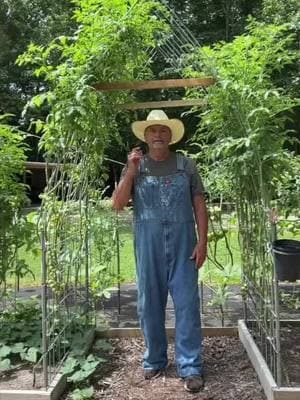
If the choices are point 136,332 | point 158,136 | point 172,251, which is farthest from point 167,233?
point 136,332

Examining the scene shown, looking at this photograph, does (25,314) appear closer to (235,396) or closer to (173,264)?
(173,264)

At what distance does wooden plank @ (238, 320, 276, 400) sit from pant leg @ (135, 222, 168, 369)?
682 millimetres

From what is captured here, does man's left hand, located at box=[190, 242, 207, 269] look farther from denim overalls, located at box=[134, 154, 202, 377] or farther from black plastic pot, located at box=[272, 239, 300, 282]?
black plastic pot, located at box=[272, 239, 300, 282]

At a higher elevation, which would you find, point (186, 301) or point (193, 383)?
point (186, 301)

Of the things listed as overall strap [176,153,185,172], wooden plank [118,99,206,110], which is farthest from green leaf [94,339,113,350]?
wooden plank [118,99,206,110]

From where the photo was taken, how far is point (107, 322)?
5.64m

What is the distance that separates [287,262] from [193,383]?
3.76 ft

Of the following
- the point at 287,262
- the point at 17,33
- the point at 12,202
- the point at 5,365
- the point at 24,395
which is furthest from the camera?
the point at 17,33

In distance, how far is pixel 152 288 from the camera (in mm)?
3971

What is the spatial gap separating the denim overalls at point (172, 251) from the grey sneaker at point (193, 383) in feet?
0.14

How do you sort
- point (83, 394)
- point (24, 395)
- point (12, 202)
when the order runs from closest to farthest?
1. point (24, 395)
2. point (83, 394)
3. point (12, 202)

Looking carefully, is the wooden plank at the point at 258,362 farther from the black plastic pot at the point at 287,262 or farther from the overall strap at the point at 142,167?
the overall strap at the point at 142,167

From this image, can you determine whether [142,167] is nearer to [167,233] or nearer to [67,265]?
[167,233]

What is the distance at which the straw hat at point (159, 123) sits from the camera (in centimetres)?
394
